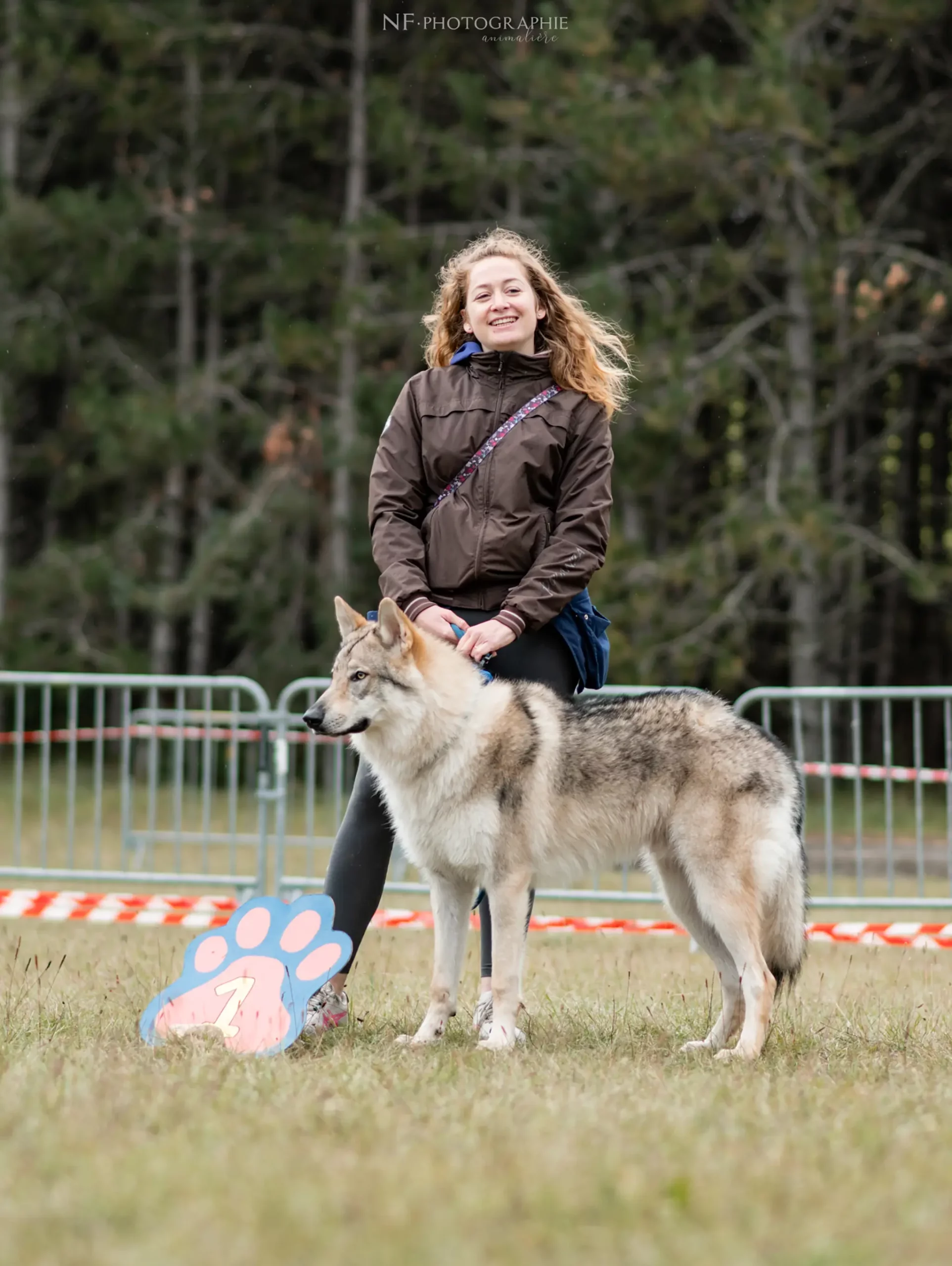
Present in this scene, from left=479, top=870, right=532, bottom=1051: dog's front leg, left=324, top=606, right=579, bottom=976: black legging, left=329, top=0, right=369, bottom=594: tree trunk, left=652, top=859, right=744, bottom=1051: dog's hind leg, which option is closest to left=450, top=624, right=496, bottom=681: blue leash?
left=324, top=606, right=579, bottom=976: black legging

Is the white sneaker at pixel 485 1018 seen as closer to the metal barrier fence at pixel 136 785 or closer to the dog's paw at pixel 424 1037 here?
the dog's paw at pixel 424 1037

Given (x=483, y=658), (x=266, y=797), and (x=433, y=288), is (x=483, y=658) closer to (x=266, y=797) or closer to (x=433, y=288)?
(x=266, y=797)

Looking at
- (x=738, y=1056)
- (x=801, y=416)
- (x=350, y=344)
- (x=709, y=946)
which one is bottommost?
(x=738, y=1056)

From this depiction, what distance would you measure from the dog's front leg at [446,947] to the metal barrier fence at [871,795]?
1603 millimetres

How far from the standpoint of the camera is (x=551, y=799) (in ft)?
15.9

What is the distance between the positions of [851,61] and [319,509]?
8501 mm

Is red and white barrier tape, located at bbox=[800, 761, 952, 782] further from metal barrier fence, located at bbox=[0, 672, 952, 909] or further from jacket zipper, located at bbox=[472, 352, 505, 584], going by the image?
jacket zipper, located at bbox=[472, 352, 505, 584]

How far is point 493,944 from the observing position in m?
4.80

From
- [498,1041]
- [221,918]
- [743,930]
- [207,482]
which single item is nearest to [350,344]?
[207,482]

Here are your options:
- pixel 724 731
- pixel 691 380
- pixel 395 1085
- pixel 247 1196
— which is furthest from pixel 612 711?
pixel 691 380

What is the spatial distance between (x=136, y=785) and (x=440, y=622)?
36.7 feet

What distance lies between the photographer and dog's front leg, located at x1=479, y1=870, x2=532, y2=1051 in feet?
15.4

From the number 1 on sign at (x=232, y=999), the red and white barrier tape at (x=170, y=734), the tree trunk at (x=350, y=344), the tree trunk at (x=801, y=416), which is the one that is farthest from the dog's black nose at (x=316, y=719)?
the tree trunk at (x=350, y=344)

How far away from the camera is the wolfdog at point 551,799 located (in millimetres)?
4754
